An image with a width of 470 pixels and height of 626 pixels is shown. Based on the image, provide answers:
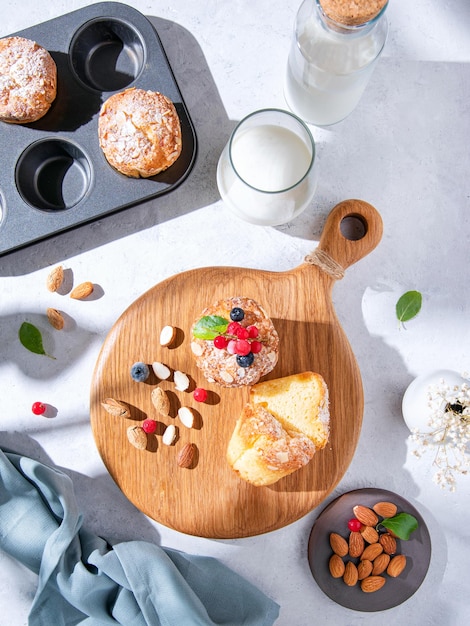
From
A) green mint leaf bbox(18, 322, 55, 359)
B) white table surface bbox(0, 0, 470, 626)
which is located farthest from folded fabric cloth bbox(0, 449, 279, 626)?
green mint leaf bbox(18, 322, 55, 359)

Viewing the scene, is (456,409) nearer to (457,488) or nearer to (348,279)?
(457,488)

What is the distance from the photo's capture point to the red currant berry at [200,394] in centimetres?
154

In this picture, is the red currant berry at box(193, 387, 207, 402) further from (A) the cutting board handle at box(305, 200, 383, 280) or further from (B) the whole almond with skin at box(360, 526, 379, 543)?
(B) the whole almond with skin at box(360, 526, 379, 543)

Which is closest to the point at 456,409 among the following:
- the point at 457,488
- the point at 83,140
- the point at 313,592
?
the point at 457,488

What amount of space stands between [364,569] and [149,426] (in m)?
0.73

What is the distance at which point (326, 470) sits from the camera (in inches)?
61.6

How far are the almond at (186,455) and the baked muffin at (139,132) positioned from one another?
723 millimetres

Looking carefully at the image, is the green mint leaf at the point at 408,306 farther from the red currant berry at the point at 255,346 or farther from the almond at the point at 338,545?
the almond at the point at 338,545

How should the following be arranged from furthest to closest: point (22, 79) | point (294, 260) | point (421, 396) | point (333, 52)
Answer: point (294, 260) < point (421, 396) < point (22, 79) < point (333, 52)

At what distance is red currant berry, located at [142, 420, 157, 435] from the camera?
5.01ft

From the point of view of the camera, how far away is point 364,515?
64.6 inches

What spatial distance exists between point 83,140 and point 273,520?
113 centimetres

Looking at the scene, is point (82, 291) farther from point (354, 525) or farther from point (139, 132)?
point (354, 525)

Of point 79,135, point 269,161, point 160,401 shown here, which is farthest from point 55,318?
point 269,161
